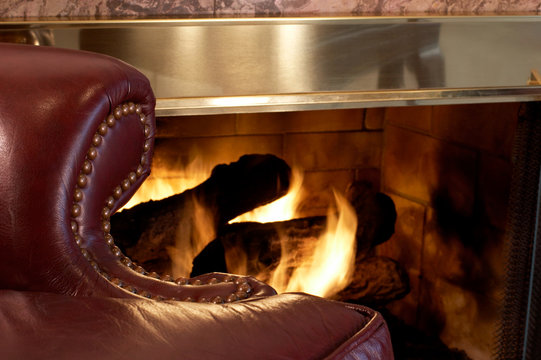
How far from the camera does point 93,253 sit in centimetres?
61

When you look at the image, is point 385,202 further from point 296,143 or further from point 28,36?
point 28,36

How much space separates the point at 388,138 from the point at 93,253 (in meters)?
1.03

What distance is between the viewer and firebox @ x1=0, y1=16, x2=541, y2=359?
118 centimetres

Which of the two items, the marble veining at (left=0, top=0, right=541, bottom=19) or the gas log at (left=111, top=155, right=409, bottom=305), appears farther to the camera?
the gas log at (left=111, top=155, right=409, bottom=305)

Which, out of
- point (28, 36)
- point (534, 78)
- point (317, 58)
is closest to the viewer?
Answer: point (28, 36)

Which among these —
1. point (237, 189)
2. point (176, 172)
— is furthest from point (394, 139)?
point (176, 172)

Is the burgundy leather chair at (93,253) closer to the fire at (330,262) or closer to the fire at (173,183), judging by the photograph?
the fire at (173,183)

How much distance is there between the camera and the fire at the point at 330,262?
154 centimetres

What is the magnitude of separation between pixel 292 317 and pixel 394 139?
3.92ft

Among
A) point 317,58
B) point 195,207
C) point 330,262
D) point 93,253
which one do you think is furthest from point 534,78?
point 93,253

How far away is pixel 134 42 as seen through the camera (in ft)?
3.73

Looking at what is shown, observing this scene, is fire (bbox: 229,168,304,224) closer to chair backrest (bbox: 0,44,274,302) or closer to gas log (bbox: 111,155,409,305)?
gas log (bbox: 111,155,409,305)

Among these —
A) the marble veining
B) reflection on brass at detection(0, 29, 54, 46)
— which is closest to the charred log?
the marble veining

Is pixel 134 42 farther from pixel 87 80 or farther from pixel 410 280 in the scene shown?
pixel 410 280
